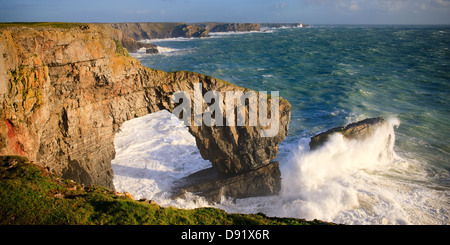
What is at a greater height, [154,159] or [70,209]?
[70,209]

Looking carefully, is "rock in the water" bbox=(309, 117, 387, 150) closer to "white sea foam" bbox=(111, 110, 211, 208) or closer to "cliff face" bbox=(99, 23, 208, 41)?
"white sea foam" bbox=(111, 110, 211, 208)

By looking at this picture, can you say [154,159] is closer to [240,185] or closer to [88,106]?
[240,185]

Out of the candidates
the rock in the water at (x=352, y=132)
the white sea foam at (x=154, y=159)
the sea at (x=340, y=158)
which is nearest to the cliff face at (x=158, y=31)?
the sea at (x=340, y=158)

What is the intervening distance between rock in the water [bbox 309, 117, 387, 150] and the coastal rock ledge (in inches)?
250

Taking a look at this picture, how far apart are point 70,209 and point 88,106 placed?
315 inches

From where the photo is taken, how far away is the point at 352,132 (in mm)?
24453

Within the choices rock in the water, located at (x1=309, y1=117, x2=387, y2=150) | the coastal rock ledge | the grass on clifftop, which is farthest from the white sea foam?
rock in the water, located at (x1=309, y1=117, x2=387, y2=150)

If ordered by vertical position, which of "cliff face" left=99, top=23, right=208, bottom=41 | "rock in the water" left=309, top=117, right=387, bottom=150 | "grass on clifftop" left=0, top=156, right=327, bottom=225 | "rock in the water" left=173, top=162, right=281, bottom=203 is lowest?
"rock in the water" left=173, top=162, right=281, bottom=203

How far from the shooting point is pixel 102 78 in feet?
51.5

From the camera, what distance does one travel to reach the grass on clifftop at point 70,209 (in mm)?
8969

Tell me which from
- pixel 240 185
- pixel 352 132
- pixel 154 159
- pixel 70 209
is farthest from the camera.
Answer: pixel 352 132

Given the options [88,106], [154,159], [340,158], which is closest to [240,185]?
[154,159]

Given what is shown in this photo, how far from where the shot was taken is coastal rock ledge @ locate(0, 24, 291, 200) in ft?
40.9
